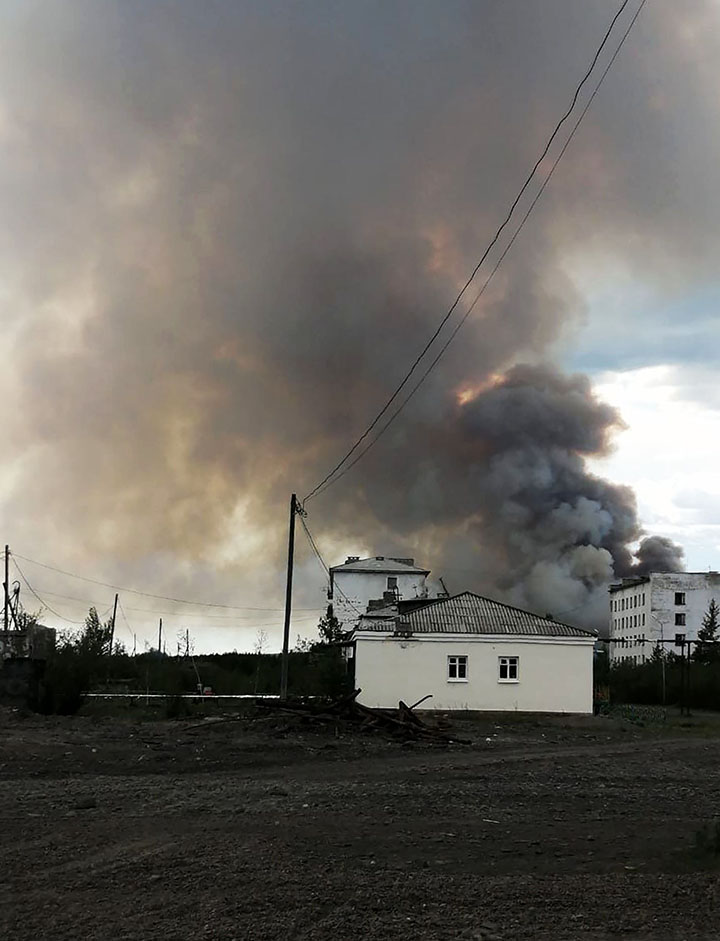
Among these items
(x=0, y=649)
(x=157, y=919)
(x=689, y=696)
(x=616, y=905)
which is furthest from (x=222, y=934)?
(x=689, y=696)

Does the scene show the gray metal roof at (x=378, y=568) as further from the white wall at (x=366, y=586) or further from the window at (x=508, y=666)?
the window at (x=508, y=666)

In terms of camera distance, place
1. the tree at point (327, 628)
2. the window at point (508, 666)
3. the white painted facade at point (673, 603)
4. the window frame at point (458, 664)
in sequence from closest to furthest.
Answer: the window frame at point (458, 664)
the window at point (508, 666)
the tree at point (327, 628)
the white painted facade at point (673, 603)

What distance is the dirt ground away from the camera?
24.5ft

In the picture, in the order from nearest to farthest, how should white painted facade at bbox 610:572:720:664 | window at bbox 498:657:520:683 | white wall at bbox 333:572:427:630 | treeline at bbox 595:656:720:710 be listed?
window at bbox 498:657:520:683 → treeline at bbox 595:656:720:710 → white wall at bbox 333:572:427:630 → white painted facade at bbox 610:572:720:664

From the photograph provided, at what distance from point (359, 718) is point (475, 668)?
11.2 m

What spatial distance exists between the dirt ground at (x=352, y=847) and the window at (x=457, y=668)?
51.9 feet

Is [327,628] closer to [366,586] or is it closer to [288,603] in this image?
[366,586]

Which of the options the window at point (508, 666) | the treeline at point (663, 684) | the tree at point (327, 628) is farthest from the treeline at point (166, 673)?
the treeline at point (663, 684)

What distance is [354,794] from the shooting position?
14.8 m

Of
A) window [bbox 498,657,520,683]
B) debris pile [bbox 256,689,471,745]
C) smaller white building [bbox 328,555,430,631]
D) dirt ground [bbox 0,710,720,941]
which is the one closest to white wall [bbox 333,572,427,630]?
smaller white building [bbox 328,555,430,631]

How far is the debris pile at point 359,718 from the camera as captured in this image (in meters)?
25.8

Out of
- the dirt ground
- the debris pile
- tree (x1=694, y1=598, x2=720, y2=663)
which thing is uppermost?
tree (x1=694, y1=598, x2=720, y2=663)

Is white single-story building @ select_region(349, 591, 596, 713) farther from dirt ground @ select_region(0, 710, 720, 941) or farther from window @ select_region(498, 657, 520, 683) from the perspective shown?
dirt ground @ select_region(0, 710, 720, 941)

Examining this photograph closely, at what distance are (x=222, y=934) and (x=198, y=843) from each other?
3507 millimetres
